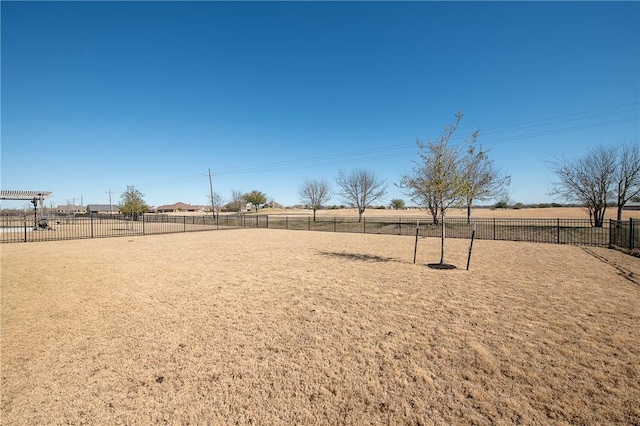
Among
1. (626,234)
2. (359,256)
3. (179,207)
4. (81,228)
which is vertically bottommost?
(359,256)

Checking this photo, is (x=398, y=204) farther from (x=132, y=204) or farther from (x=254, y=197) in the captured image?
(x=132, y=204)

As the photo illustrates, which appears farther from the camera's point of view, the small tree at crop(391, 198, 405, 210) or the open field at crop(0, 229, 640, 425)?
the small tree at crop(391, 198, 405, 210)

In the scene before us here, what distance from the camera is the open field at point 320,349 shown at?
2809 mm

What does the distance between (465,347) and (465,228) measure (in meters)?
21.8

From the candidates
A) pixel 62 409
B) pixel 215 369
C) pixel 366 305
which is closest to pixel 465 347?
pixel 366 305

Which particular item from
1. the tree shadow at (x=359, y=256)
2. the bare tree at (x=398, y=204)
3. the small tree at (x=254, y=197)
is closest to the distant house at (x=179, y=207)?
the small tree at (x=254, y=197)

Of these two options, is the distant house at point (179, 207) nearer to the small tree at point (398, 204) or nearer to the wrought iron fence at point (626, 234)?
the small tree at point (398, 204)

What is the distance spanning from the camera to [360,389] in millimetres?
3090

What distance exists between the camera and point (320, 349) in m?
3.95

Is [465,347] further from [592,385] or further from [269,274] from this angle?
[269,274]

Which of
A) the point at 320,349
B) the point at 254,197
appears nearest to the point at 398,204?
the point at 254,197

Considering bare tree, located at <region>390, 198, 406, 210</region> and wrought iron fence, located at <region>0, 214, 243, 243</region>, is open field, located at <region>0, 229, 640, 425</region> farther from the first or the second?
bare tree, located at <region>390, 198, 406, 210</region>

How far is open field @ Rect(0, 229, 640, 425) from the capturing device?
2.81 m

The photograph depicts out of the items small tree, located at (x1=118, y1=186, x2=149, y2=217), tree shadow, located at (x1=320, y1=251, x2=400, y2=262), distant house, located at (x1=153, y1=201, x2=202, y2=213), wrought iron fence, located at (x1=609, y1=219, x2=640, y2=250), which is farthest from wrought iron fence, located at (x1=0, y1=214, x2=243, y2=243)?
distant house, located at (x1=153, y1=201, x2=202, y2=213)
